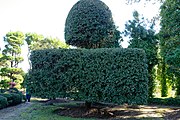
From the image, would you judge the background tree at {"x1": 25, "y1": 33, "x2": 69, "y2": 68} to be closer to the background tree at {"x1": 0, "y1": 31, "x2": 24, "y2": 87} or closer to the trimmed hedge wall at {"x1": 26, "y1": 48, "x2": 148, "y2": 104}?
the background tree at {"x1": 0, "y1": 31, "x2": 24, "y2": 87}

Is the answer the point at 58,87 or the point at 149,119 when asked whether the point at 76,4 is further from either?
the point at 149,119

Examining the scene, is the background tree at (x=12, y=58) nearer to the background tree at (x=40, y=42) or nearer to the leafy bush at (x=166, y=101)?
the background tree at (x=40, y=42)

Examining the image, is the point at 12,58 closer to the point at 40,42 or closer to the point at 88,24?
the point at 40,42

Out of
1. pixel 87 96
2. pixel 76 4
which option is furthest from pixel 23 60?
pixel 87 96

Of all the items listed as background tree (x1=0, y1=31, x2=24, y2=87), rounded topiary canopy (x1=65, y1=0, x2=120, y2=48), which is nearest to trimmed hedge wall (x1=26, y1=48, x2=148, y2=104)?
rounded topiary canopy (x1=65, y1=0, x2=120, y2=48)

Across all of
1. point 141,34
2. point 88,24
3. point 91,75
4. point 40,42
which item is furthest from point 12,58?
point 91,75

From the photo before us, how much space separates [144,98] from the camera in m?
9.50

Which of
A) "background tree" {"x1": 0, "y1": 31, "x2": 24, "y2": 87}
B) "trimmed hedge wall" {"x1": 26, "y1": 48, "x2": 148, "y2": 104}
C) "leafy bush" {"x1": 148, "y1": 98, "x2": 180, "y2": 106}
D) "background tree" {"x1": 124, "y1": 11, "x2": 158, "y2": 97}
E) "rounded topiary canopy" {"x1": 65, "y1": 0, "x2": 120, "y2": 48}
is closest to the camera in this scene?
"trimmed hedge wall" {"x1": 26, "y1": 48, "x2": 148, "y2": 104}

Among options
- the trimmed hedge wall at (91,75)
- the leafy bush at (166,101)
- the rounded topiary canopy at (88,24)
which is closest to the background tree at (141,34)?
the leafy bush at (166,101)

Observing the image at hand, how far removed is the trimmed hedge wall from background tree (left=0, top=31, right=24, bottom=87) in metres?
16.0

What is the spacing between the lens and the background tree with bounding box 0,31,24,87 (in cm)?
2517

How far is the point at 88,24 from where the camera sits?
36.9 ft

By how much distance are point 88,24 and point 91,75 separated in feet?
9.54

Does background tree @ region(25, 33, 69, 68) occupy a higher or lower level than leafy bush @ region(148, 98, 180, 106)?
higher
